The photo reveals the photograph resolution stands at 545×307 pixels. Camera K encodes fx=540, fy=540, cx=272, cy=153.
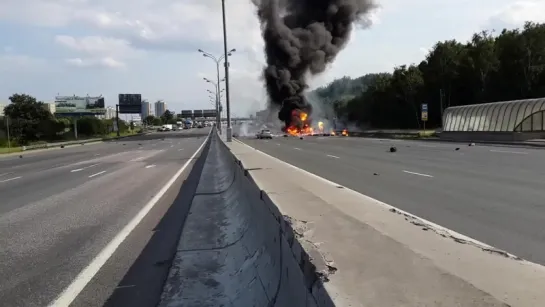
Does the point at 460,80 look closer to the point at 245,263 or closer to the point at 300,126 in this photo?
the point at 300,126

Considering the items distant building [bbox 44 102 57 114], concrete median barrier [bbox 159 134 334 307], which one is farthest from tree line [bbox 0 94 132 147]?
concrete median barrier [bbox 159 134 334 307]

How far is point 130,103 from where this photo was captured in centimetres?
12562

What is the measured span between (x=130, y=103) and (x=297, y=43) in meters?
72.0

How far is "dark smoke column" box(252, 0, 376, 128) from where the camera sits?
208ft

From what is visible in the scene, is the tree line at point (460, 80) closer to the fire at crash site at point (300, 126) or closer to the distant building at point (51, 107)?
the fire at crash site at point (300, 126)

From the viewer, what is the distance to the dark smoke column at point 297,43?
63.3 metres

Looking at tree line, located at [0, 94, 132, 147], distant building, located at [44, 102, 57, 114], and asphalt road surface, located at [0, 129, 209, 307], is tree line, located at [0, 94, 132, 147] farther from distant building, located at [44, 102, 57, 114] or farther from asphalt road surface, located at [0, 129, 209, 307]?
asphalt road surface, located at [0, 129, 209, 307]

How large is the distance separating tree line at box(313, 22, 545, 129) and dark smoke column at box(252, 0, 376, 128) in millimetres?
16444

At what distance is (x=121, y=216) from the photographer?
10594 millimetres

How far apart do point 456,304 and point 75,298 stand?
396 cm

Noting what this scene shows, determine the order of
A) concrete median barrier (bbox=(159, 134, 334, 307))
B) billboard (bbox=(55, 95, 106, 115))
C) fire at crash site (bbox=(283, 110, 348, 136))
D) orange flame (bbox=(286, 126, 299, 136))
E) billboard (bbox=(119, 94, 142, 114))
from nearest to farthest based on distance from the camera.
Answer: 1. concrete median barrier (bbox=(159, 134, 334, 307))
2. fire at crash site (bbox=(283, 110, 348, 136))
3. orange flame (bbox=(286, 126, 299, 136))
4. billboard (bbox=(119, 94, 142, 114))
5. billboard (bbox=(55, 95, 106, 115))

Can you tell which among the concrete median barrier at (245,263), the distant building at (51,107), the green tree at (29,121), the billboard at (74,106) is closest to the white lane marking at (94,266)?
the concrete median barrier at (245,263)

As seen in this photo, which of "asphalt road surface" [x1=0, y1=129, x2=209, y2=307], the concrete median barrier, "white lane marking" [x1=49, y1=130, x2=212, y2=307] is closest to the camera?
the concrete median barrier

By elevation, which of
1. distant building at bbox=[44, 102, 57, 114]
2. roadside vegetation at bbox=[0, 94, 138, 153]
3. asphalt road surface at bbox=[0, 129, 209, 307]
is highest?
distant building at bbox=[44, 102, 57, 114]
